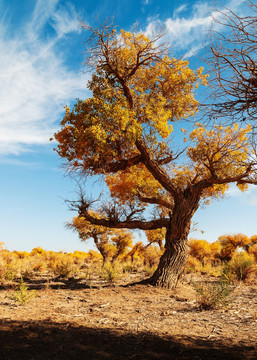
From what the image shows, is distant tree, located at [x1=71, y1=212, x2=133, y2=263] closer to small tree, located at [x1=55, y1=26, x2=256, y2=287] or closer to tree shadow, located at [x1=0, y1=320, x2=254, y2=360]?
small tree, located at [x1=55, y1=26, x2=256, y2=287]

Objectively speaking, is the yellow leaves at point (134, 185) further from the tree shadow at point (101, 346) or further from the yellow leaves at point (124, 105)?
the tree shadow at point (101, 346)

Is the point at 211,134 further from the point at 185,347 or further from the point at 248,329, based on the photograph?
the point at 185,347

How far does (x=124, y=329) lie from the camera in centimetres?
535

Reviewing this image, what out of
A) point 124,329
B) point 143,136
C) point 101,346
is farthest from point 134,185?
point 101,346

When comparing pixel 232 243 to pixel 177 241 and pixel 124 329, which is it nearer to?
pixel 177 241

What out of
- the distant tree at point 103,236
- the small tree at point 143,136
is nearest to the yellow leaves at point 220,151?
the small tree at point 143,136

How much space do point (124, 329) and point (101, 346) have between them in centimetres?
102

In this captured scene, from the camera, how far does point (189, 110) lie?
12125mm

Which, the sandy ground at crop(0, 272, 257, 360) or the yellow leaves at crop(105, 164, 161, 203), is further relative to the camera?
the yellow leaves at crop(105, 164, 161, 203)

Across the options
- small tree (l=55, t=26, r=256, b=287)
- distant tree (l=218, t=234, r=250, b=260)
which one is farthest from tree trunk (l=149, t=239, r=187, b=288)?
distant tree (l=218, t=234, r=250, b=260)

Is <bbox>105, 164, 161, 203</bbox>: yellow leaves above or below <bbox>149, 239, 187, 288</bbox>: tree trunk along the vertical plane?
above

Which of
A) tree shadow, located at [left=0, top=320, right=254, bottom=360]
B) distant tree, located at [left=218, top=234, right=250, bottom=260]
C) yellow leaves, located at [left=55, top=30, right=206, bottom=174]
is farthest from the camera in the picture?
distant tree, located at [left=218, top=234, right=250, bottom=260]

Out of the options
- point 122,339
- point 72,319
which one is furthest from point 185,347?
point 72,319

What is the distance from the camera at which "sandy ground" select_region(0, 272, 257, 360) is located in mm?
4176
